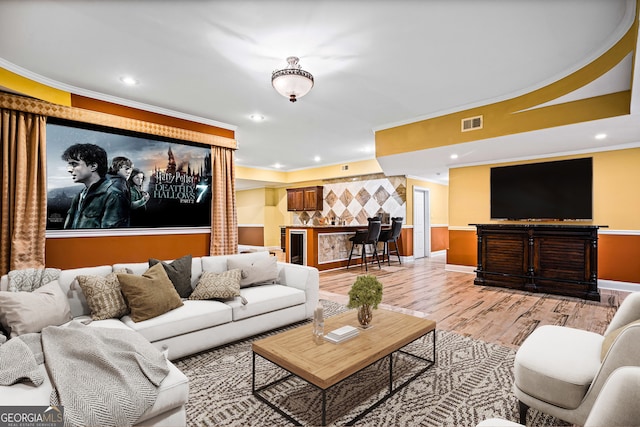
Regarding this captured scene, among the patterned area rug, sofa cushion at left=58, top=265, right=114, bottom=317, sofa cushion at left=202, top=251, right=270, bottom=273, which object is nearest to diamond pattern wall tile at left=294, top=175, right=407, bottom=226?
sofa cushion at left=202, top=251, right=270, bottom=273

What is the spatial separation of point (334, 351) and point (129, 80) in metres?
3.80

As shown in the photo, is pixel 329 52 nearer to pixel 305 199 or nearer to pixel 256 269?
pixel 256 269

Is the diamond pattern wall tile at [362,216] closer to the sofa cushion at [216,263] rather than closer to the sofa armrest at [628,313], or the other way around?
the sofa cushion at [216,263]

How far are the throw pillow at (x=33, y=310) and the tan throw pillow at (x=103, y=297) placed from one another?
17 cm

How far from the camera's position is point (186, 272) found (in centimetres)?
304

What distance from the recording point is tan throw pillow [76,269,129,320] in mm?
2391

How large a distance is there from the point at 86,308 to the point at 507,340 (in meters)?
3.82

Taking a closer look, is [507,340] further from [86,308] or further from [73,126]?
[73,126]

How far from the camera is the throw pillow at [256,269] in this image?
3.36 m

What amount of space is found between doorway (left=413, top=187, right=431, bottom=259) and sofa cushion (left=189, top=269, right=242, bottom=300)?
668 centimetres

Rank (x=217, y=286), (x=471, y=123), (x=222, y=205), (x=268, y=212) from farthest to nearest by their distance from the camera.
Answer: (x=268, y=212)
(x=222, y=205)
(x=471, y=123)
(x=217, y=286)

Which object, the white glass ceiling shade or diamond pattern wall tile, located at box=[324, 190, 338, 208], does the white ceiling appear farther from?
diamond pattern wall tile, located at box=[324, 190, 338, 208]

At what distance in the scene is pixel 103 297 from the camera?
2.42m

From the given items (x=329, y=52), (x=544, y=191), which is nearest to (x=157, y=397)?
(x=329, y=52)
